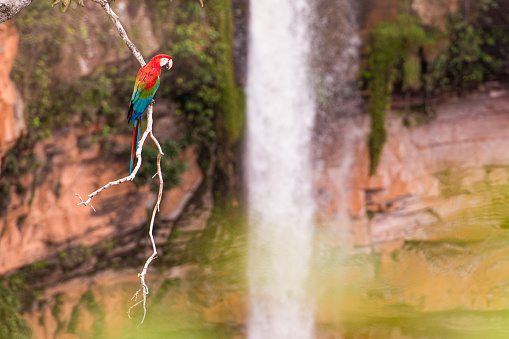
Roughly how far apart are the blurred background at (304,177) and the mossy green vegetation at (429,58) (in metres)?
0.02

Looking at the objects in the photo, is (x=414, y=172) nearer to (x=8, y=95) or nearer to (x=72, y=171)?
(x=72, y=171)

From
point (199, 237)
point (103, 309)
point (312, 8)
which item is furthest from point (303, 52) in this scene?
point (103, 309)

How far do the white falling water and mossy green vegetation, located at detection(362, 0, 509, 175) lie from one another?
78 centimetres

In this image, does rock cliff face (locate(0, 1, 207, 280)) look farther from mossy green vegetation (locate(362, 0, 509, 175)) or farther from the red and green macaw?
mossy green vegetation (locate(362, 0, 509, 175))

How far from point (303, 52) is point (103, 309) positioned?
3578 millimetres

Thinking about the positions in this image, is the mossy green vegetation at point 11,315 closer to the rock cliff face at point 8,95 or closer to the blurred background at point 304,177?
the blurred background at point 304,177

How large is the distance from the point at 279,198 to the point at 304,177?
A: 1.26 ft

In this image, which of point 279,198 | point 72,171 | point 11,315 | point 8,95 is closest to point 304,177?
point 279,198

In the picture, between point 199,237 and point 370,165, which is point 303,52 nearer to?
point 370,165

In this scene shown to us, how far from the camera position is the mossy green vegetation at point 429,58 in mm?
5090

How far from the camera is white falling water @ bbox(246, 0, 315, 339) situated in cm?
532

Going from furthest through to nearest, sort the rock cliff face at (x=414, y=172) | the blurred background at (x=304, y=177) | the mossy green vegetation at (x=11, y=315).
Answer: the rock cliff face at (x=414, y=172) < the blurred background at (x=304, y=177) < the mossy green vegetation at (x=11, y=315)

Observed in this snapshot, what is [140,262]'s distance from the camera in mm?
5059

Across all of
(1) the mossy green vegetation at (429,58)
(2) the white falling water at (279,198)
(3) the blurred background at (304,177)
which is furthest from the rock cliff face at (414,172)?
(2) the white falling water at (279,198)
